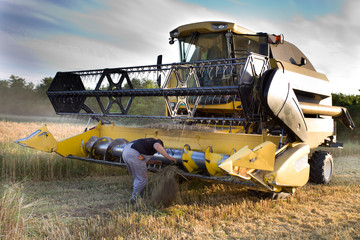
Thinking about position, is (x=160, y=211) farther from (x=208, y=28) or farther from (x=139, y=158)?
(x=208, y=28)

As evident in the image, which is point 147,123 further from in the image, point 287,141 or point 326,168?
point 326,168

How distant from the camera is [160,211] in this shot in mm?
3643

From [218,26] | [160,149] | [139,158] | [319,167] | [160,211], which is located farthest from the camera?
[218,26]

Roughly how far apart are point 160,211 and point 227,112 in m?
2.49

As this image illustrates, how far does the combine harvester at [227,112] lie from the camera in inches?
141

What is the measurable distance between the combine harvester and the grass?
0.33 m

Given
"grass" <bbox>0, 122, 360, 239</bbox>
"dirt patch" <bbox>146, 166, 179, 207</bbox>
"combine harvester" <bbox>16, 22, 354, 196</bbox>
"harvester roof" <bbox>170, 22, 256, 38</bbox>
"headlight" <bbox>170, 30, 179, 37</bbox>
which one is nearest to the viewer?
"grass" <bbox>0, 122, 360, 239</bbox>

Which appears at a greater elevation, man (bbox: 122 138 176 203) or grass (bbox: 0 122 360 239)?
man (bbox: 122 138 176 203)

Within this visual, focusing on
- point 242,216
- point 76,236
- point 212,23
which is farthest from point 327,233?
point 212,23

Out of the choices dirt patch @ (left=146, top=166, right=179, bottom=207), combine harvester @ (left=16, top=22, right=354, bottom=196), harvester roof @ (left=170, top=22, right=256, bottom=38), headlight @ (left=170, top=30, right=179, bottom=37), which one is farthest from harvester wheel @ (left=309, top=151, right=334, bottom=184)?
headlight @ (left=170, top=30, right=179, bottom=37)

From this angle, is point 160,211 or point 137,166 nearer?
point 160,211

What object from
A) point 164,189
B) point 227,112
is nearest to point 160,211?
point 164,189

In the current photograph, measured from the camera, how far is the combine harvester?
359 cm

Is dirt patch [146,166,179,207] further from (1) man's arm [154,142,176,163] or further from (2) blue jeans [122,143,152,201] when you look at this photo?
(1) man's arm [154,142,176,163]
